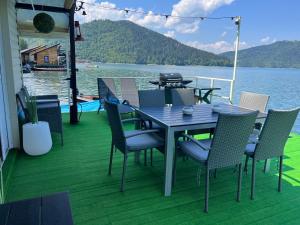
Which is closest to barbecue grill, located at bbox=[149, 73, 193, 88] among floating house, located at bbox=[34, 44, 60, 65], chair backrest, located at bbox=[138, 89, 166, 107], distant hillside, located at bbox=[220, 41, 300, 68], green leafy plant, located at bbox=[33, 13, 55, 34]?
chair backrest, located at bbox=[138, 89, 166, 107]

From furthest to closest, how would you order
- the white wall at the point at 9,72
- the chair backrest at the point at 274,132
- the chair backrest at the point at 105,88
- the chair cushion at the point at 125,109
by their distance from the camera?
1. the chair backrest at the point at 105,88
2. the chair cushion at the point at 125,109
3. the white wall at the point at 9,72
4. the chair backrest at the point at 274,132

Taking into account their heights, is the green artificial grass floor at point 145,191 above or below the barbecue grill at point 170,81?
below

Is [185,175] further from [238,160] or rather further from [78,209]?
[78,209]

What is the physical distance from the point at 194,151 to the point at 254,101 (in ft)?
5.33

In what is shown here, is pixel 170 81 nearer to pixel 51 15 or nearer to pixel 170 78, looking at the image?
pixel 170 78

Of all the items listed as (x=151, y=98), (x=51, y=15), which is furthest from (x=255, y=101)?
(x=51, y=15)

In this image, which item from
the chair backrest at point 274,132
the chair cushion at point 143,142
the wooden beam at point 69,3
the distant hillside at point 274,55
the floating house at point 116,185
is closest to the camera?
the floating house at point 116,185

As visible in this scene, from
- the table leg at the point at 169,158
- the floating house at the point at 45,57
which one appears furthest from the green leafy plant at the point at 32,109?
the floating house at the point at 45,57

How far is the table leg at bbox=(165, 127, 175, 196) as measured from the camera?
2.36 meters

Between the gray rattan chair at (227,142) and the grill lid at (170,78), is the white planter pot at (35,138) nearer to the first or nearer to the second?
the gray rattan chair at (227,142)

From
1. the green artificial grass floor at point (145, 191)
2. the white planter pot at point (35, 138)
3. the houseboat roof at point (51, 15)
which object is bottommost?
the green artificial grass floor at point (145, 191)

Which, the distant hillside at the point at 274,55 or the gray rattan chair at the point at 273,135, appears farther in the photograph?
the distant hillside at the point at 274,55

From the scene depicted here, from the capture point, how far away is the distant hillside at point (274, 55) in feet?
64.7

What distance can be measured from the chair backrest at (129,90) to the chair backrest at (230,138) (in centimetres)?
386
